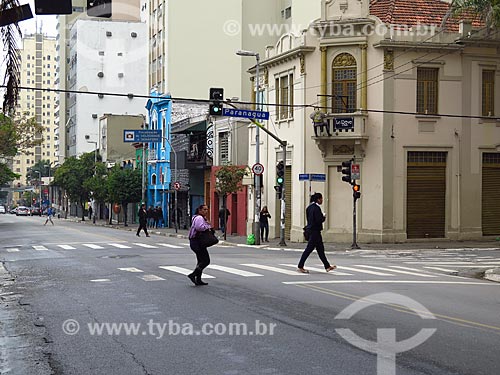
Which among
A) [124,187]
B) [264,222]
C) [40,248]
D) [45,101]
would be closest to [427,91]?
[264,222]

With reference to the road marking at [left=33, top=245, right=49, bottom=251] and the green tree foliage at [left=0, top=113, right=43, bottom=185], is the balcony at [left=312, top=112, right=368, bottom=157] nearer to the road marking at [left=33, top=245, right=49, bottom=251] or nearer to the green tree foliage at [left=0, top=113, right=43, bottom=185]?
the road marking at [left=33, top=245, right=49, bottom=251]

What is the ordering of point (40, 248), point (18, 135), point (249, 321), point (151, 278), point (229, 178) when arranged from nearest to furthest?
point (249, 321)
point (151, 278)
point (40, 248)
point (229, 178)
point (18, 135)

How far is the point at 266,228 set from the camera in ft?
129

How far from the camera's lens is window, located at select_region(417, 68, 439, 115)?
36344 mm

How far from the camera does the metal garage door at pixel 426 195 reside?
3625 cm

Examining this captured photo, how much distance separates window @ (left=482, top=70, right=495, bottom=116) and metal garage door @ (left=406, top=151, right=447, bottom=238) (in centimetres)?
300

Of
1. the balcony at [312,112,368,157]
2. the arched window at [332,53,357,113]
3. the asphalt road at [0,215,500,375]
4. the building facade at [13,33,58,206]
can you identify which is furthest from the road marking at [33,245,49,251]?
the building facade at [13,33,58,206]

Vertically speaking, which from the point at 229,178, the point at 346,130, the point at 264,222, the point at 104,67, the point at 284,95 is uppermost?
the point at 104,67

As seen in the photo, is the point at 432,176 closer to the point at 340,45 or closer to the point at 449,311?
the point at 340,45

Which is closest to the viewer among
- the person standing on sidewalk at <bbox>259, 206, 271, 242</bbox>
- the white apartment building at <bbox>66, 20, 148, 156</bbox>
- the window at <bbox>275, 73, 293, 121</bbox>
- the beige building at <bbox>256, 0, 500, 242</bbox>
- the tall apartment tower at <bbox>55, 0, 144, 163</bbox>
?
the beige building at <bbox>256, 0, 500, 242</bbox>

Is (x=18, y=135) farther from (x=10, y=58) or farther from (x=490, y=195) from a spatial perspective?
(x=10, y=58)

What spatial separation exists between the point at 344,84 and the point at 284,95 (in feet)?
14.7

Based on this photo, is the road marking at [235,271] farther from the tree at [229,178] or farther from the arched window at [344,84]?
the tree at [229,178]

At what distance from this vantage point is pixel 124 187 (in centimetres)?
6819
